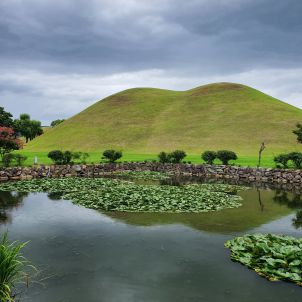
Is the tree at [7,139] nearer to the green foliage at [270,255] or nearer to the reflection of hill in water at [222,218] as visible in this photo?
the reflection of hill in water at [222,218]

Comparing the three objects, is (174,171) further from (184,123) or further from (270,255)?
(184,123)

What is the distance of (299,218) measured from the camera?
59.3 feet

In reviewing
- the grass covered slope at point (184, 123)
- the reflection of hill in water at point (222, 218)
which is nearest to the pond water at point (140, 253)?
the reflection of hill in water at point (222, 218)

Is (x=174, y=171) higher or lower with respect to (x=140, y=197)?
higher

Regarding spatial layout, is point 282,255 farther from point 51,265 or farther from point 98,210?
point 98,210

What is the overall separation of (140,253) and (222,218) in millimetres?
6680

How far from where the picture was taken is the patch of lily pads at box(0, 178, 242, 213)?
19.4 meters

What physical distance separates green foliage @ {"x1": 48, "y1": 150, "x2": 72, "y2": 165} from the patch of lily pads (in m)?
12.4

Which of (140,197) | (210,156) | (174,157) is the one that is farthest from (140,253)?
(174,157)

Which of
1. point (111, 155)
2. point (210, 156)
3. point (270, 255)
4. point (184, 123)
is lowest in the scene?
point (270, 255)

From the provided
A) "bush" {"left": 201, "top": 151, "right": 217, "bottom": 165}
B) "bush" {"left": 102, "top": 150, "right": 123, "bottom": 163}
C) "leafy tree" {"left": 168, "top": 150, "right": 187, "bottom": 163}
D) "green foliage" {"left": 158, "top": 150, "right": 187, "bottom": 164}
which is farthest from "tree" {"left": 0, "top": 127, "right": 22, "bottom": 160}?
"bush" {"left": 201, "top": 151, "right": 217, "bottom": 165}

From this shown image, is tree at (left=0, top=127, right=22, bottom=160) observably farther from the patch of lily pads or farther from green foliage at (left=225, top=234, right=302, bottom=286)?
green foliage at (left=225, top=234, right=302, bottom=286)

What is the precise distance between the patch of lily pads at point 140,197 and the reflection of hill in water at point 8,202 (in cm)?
175

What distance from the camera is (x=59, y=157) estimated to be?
136 ft
